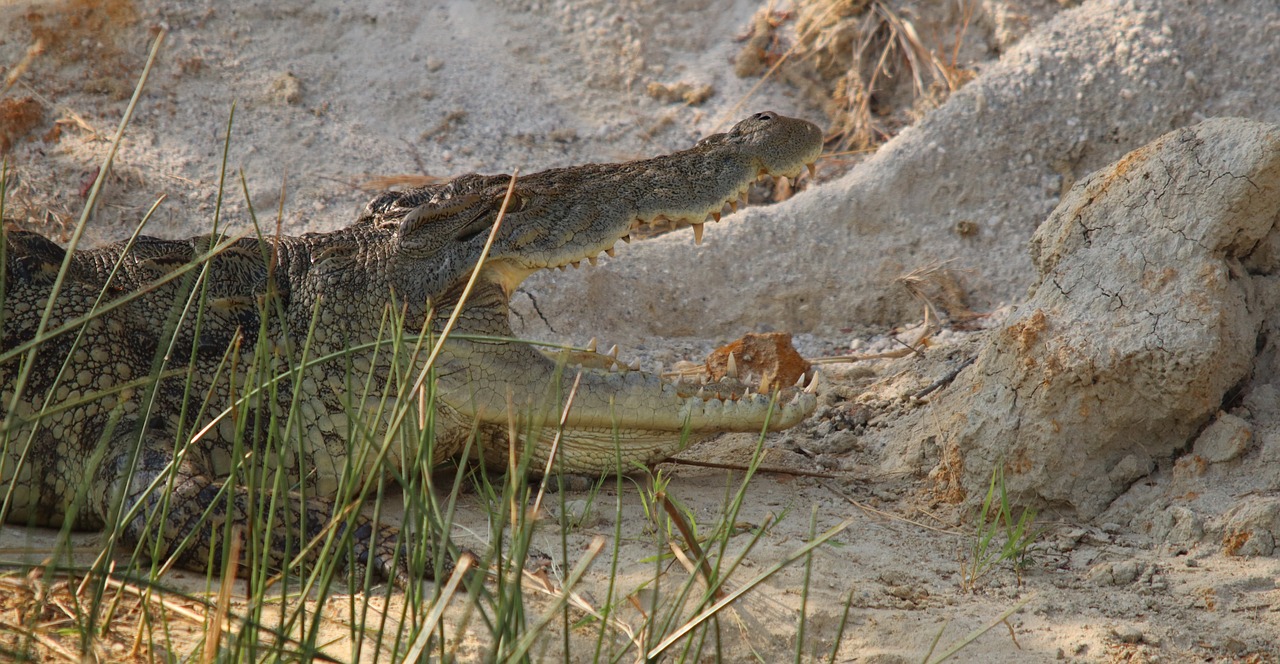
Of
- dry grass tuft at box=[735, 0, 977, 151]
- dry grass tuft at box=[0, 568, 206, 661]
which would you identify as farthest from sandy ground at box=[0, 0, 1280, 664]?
dry grass tuft at box=[0, 568, 206, 661]

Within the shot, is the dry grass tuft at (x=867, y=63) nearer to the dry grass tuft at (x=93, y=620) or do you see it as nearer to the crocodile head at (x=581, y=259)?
the crocodile head at (x=581, y=259)

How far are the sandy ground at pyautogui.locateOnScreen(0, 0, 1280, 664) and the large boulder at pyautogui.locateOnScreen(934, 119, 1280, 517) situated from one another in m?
0.20

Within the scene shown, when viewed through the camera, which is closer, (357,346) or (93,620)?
(93,620)

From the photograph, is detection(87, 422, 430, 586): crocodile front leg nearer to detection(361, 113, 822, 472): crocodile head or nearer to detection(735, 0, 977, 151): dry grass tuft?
detection(361, 113, 822, 472): crocodile head

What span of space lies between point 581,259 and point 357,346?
2.78 ft

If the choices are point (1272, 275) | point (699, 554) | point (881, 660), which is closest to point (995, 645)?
point (881, 660)

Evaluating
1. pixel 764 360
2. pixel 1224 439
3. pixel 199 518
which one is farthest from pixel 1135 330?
pixel 199 518

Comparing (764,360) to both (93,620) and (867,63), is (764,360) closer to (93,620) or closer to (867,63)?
(867,63)

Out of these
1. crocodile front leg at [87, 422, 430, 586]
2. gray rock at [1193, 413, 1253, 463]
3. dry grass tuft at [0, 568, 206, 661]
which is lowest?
dry grass tuft at [0, 568, 206, 661]

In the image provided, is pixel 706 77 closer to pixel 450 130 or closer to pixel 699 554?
pixel 450 130

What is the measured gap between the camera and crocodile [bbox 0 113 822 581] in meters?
2.92

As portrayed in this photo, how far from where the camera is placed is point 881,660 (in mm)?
2203

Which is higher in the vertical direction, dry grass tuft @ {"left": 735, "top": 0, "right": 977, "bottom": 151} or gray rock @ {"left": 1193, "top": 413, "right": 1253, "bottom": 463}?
dry grass tuft @ {"left": 735, "top": 0, "right": 977, "bottom": 151}

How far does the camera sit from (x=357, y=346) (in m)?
2.82
